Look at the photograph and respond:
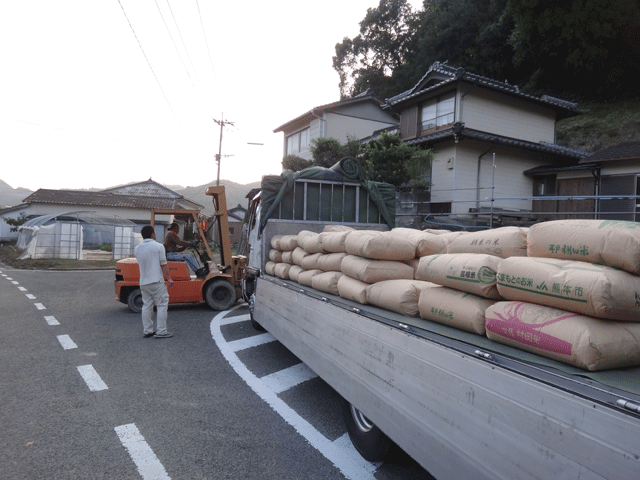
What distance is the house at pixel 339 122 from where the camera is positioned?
27562 mm

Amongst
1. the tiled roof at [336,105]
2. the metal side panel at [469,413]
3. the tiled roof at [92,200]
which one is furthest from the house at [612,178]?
the tiled roof at [92,200]

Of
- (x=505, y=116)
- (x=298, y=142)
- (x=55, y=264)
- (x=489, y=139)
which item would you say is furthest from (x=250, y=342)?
(x=298, y=142)

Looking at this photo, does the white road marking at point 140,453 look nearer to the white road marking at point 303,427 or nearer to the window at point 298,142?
the white road marking at point 303,427

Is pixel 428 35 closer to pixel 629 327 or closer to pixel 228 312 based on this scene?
pixel 228 312

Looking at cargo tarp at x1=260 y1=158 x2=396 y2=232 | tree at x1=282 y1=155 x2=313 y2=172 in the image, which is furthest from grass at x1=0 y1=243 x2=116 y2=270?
cargo tarp at x1=260 y1=158 x2=396 y2=232

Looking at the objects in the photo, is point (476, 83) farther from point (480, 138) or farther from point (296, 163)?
point (296, 163)

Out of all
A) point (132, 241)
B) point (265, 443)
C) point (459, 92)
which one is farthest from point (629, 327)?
point (132, 241)

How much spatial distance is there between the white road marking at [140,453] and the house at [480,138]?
15847mm

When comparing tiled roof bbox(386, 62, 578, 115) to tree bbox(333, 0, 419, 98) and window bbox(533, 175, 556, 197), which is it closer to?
window bbox(533, 175, 556, 197)

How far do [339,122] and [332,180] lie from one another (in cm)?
2181

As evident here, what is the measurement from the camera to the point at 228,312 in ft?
31.3

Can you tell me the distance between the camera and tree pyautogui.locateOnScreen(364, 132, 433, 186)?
16.9m

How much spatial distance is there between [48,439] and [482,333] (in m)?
3.49

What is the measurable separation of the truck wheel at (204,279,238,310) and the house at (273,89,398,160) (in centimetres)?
1833
